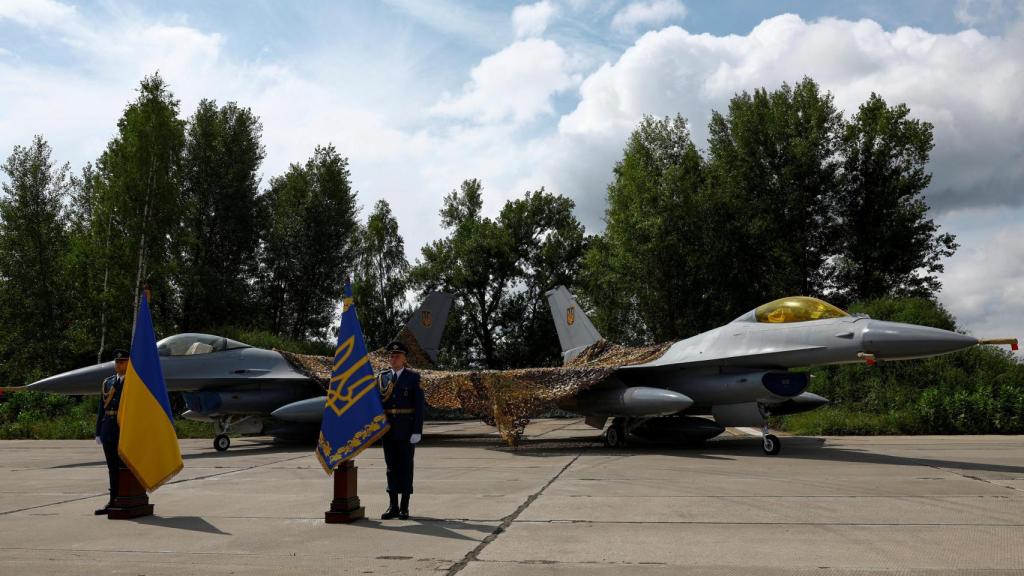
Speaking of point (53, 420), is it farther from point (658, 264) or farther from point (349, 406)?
point (658, 264)

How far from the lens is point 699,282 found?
31.7 meters

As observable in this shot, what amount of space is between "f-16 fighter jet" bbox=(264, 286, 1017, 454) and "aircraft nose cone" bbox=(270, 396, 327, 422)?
2 centimetres

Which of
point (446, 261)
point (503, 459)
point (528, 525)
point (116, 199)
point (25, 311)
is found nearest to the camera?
point (528, 525)

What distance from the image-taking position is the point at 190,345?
47.0ft

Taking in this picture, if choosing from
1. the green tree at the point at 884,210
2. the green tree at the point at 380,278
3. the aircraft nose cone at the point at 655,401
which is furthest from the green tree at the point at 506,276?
the aircraft nose cone at the point at 655,401

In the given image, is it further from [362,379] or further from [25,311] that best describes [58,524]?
[25,311]

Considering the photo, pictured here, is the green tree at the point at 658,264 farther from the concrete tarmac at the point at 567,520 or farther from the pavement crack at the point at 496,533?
the pavement crack at the point at 496,533

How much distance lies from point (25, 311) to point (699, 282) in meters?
29.7

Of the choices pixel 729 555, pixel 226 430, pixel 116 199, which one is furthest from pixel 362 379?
pixel 116 199

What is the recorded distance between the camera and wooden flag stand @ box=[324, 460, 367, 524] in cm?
584

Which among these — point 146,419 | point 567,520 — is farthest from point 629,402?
point 146,419

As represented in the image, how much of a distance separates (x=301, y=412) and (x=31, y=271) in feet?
76.2

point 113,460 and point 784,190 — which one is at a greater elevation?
point 784,190

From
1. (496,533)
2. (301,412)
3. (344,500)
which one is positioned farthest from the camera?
(301,412)
